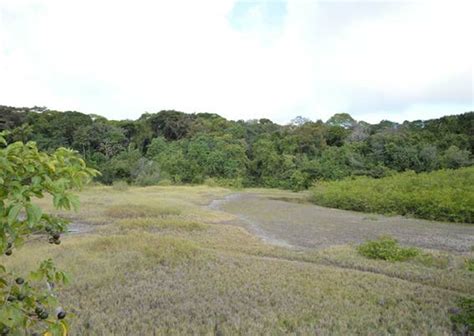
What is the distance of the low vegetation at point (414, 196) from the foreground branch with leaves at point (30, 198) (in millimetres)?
24380

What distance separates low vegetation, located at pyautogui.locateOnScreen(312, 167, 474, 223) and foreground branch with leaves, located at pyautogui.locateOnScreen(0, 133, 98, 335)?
24380 millimetres

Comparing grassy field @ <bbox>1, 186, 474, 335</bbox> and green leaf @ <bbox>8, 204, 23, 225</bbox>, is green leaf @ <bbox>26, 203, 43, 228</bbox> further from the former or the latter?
grassy field @ <bbox>1, 186, 474, 335</bbox>

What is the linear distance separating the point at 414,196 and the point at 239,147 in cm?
3434

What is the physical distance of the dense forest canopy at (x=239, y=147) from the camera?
46525mm

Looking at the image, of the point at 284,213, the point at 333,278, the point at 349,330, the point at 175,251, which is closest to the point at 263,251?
the point at 175,251

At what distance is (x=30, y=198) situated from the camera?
219 cm

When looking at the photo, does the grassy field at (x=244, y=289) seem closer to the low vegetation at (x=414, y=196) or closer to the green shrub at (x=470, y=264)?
the green shrub at (x=470, y=264)

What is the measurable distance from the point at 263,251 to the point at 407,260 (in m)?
4.09

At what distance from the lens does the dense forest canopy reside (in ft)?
153

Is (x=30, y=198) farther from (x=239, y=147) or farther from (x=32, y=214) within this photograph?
(x=239, y=147)

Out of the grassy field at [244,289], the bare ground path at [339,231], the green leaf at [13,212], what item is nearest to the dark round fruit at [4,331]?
the grassy field at [244,289]

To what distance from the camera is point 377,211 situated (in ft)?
92.4

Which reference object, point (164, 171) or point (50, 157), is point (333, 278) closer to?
point (50, 157)

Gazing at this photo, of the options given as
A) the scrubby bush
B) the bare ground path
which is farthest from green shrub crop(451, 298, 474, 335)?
the bare ground path
